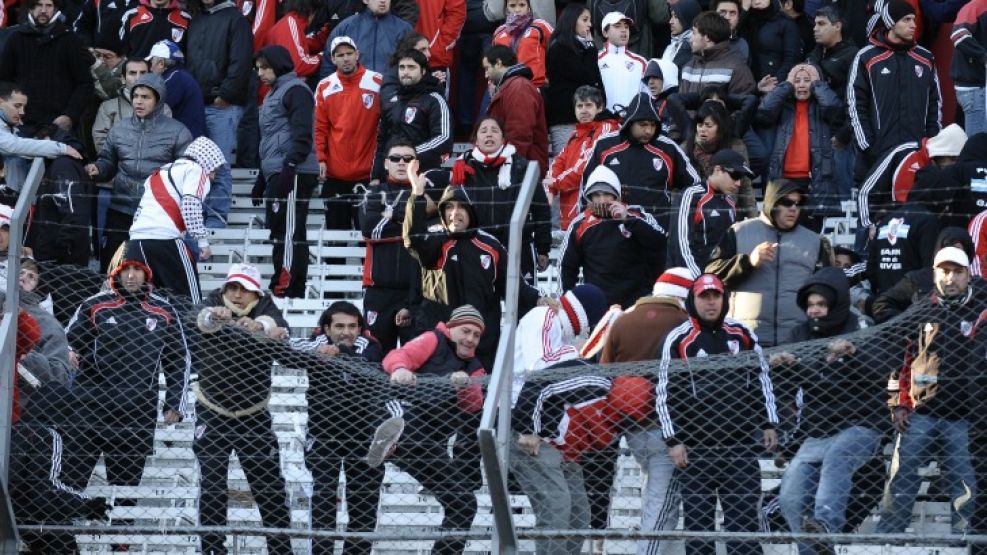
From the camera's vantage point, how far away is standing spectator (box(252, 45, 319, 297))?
13.6m

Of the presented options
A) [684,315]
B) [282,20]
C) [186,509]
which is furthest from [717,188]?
[282,20]

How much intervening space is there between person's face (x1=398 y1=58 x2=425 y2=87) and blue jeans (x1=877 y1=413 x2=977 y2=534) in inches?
211

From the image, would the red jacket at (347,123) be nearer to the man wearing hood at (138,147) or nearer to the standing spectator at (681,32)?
the man wearing hood at (138,147)

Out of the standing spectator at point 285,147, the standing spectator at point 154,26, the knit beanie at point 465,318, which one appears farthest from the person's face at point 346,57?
the knit beanie at point 465,318

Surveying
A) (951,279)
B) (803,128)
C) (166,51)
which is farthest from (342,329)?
(166,51)

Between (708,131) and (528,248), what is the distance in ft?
5.49

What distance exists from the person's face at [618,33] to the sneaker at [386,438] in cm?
574

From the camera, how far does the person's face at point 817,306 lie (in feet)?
33.9

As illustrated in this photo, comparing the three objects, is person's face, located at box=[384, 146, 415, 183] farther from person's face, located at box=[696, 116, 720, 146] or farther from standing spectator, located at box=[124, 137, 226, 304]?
Result: person's face, located at box=[696, 116, 720, 146]

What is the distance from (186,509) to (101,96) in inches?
213

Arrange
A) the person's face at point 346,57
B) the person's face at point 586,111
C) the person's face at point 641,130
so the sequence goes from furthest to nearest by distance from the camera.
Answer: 1. the person's face at point 346,57
2. the person's face at point 586,111
3. the person's face at point 641,130

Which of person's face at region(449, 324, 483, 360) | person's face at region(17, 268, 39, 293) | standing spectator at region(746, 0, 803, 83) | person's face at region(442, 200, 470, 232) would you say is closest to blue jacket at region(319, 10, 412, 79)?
standing spectator at region(746, 0, 803, 83)

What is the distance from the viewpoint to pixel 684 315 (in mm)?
10352

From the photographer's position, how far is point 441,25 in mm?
15062
